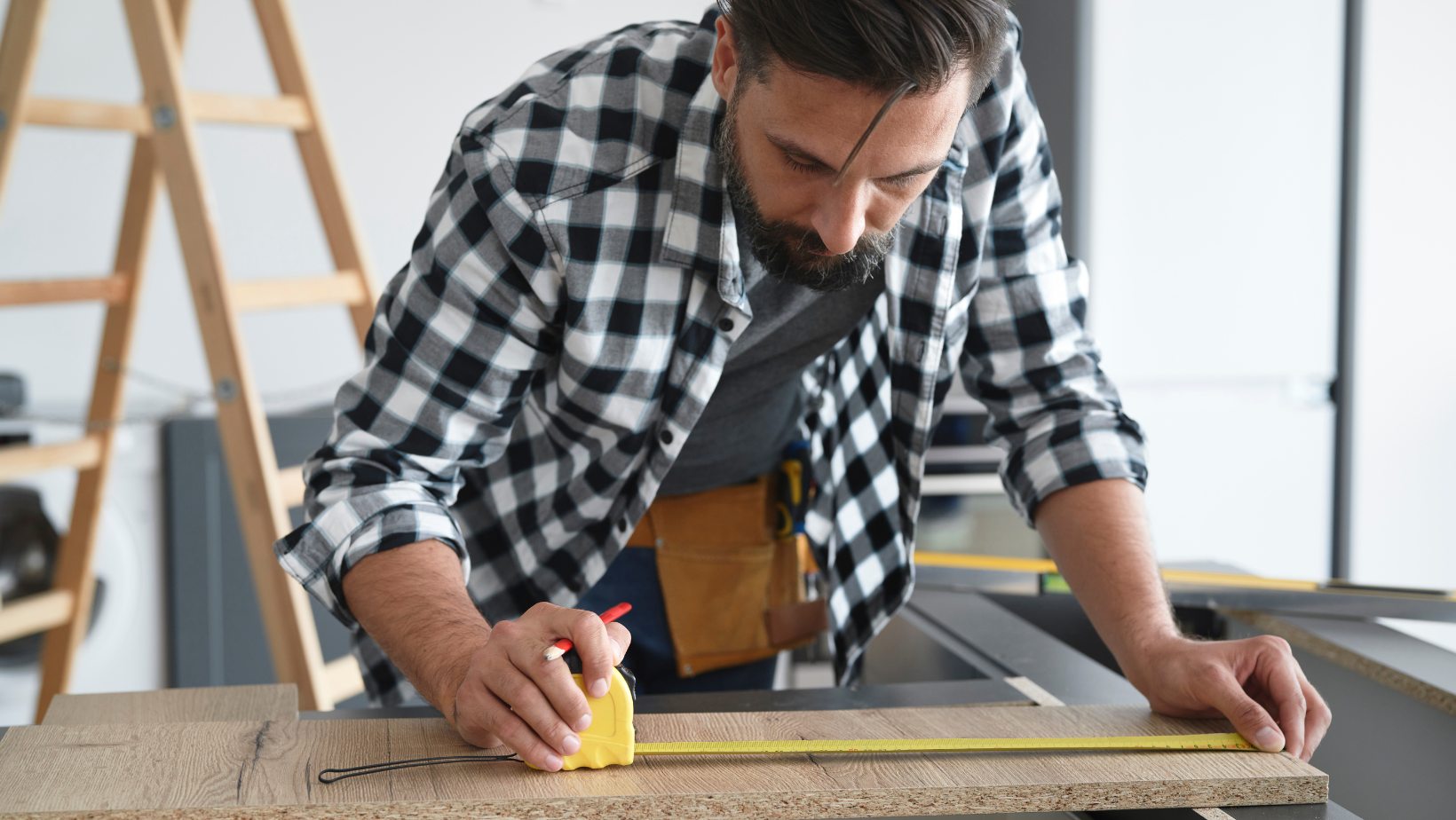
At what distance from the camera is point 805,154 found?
0.87 metres

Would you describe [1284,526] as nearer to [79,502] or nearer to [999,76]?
[999,76]

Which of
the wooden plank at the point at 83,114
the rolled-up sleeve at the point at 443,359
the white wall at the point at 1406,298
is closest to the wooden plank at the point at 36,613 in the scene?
the wooden plank at the point at 83,114

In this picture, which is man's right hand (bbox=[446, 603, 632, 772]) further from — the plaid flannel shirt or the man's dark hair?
the man's dark hair

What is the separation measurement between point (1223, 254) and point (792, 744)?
8.66ft

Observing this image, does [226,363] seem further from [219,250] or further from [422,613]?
[422,613]

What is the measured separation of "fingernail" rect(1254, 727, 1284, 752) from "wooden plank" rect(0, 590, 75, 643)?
6.10 ft

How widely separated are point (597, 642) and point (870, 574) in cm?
66

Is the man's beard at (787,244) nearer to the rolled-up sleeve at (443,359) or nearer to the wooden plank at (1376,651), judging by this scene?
the rolled-up sleeve at (443,359)

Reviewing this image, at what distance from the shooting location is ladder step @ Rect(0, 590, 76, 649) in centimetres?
179

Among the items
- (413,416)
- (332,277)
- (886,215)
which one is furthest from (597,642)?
(332,277)

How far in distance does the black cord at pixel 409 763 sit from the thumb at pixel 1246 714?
1.77 feet

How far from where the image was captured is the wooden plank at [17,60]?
1645 millimetres

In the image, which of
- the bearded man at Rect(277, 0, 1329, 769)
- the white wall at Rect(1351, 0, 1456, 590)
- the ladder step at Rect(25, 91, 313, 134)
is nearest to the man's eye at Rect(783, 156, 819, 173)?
the bearded man at Rect(277, 0, 1329, 769)

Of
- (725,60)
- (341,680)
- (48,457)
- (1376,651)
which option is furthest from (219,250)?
(1376,651)
